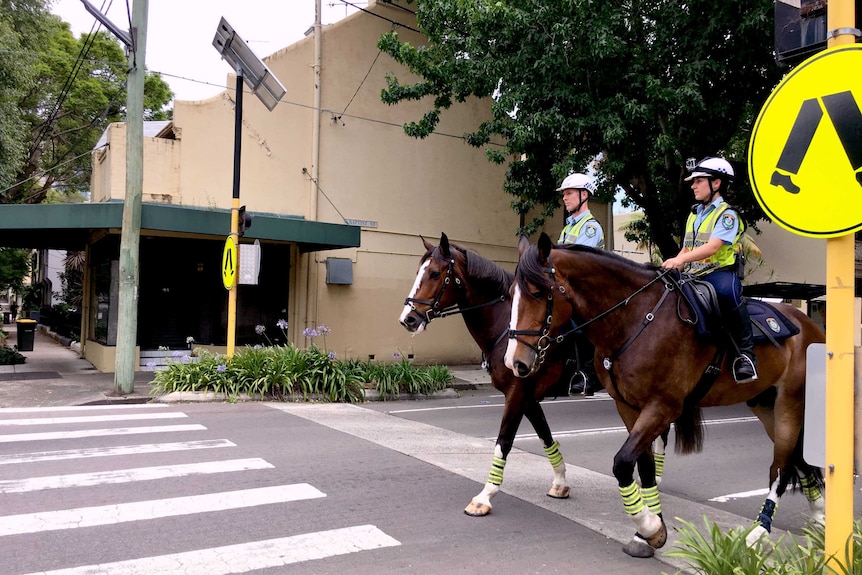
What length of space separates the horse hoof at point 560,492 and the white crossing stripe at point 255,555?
1.87 metres

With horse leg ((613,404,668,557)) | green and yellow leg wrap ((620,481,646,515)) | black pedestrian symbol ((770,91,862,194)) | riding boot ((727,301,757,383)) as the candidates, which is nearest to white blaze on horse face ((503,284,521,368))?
horse leg ((613,404,668,557))

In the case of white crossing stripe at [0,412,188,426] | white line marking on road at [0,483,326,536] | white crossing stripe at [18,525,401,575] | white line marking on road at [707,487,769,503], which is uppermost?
white crossing stripe at [18,525,401,575]

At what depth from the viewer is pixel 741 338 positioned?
489cm

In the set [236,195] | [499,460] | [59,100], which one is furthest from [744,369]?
[59,100]

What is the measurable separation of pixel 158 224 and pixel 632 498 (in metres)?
11.9

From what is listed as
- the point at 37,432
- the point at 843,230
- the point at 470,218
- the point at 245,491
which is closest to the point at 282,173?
the point at 470,218

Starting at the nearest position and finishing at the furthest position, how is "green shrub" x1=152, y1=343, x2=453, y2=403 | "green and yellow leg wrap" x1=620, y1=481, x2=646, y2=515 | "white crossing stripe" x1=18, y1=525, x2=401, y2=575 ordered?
"white crossing stripe" x1=18, y1=525, x2=401, y2=575 < "green and yellow leg wrap" x1=620, y1=481, x2=646, y2=515 < "green shrub" x1=152, y1=343, x2=453, y2=403

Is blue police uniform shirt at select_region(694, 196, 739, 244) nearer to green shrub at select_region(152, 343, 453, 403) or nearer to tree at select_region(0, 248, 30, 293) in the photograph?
green shrub at select_region(152, 343, 453, 403)

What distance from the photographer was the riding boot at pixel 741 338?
4844 millimetres

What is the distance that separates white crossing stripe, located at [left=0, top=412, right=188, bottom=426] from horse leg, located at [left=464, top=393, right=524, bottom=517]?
605cm

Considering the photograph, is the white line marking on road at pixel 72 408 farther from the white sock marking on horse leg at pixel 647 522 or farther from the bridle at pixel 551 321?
the white sock marking on horse leg at pixel 647 522

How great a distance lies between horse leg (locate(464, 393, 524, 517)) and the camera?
5.47 meters

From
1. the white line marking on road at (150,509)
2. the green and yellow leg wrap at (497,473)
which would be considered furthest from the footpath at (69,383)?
the green and yellow leg wrap at (497,473)

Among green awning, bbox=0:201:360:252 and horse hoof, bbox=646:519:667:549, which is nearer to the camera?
horse hoof, bbox=646:519:667:549
